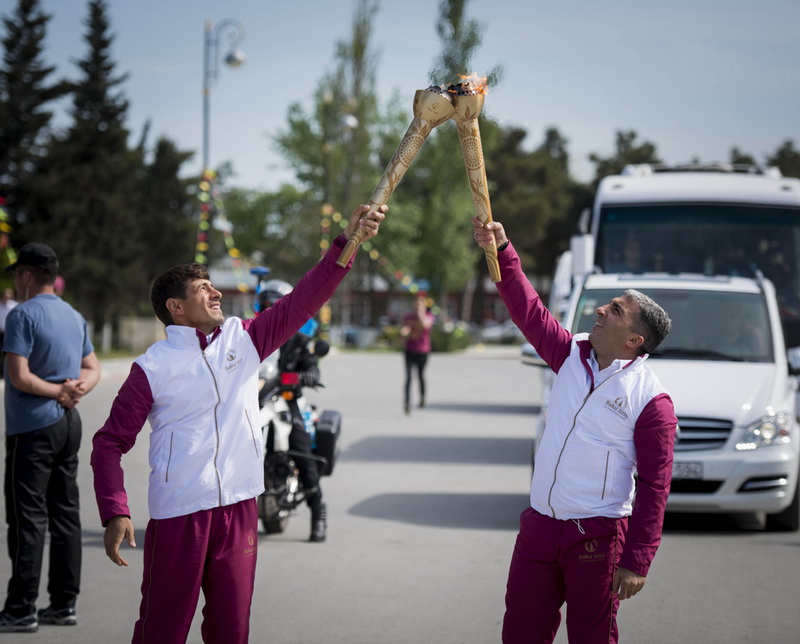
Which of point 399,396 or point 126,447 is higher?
point 126,447

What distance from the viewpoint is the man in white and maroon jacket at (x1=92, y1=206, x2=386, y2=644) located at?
4.09 meters

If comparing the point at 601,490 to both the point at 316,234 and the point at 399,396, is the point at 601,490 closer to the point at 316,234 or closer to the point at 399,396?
the point at 399,396

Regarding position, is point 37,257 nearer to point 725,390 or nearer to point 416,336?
point 725,390

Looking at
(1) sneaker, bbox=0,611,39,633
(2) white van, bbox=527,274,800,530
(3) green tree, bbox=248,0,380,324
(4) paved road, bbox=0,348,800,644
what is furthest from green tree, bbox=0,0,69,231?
(1) sneaker, bbox=0,611,39,633

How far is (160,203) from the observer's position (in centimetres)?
7344

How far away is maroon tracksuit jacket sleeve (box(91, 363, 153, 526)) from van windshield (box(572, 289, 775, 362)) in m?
5.97

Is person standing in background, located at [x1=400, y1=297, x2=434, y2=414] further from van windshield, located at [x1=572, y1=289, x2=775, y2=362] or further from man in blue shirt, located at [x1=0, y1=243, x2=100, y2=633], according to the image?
man in blue shirt, located at [x1=0, y1=243, x2=100, y2=633]

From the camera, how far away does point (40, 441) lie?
6027mm

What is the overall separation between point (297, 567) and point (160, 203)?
67.9 metres

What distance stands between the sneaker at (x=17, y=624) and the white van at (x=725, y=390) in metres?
4.50

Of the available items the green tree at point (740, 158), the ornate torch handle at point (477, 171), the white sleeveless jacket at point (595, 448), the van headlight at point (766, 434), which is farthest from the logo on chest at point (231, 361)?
the green tree at point (740, 158)

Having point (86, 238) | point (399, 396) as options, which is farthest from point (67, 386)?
point (86, 238)

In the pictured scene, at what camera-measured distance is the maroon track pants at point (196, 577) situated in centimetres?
408

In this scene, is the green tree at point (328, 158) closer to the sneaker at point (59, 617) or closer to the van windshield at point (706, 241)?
the van windshield at point (706, 241)
